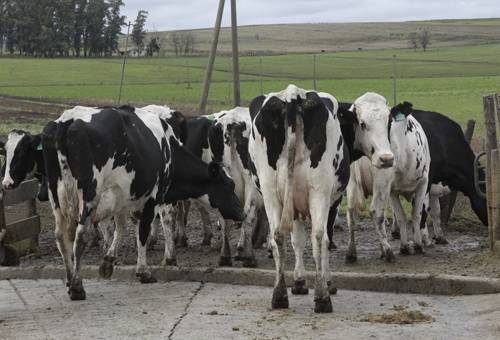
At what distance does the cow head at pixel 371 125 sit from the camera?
11.2 metres

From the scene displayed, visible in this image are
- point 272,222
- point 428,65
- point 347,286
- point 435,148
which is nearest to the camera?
point 272,222

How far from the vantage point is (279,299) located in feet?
32.1

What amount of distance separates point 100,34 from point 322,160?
113 m

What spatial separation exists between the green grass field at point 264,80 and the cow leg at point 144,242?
2033cm

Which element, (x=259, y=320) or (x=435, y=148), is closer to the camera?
(x=259, y=320)

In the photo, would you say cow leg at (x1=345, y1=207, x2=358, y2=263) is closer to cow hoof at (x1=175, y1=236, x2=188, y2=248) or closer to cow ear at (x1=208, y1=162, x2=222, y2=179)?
cow ear at (x1=208, y1=162, x2=222, y2=179)

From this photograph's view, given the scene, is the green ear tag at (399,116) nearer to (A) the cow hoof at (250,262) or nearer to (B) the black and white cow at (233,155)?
(B) the black and white cow at (233,155)

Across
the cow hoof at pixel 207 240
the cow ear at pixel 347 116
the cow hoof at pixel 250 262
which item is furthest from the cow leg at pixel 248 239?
the cow ear at pixel 347 116

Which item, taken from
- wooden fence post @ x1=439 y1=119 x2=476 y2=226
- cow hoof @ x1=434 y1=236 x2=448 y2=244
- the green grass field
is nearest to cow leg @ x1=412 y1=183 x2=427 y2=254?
cow hoof @ x1=434 y1=236 x2=448 y2=244

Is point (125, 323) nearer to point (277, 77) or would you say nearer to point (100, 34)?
point (277, 77)

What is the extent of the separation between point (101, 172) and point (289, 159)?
2284 mm

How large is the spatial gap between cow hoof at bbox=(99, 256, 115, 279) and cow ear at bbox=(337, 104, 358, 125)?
3.18 meters

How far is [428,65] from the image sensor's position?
72.1 m

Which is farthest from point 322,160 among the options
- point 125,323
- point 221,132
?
point 221,132
